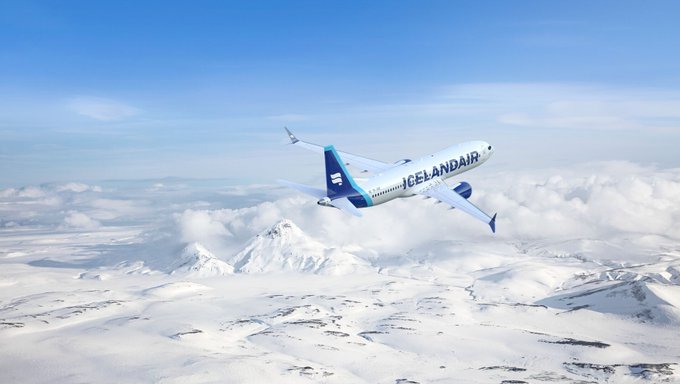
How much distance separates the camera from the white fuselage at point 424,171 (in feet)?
393

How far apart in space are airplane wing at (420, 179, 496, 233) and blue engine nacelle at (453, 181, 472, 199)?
1613mm

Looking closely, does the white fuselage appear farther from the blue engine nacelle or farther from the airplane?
the blue engine nacelle

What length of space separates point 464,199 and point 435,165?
15315mm

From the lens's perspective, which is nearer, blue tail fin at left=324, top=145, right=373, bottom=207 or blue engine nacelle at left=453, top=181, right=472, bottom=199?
blue tail fin at left=324, top=145, right=373, bottom=207

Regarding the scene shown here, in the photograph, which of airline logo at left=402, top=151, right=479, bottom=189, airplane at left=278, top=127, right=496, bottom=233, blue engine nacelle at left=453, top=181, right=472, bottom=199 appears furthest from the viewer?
blue engine nacelle at left=453, top=181, right=472, bottom=199

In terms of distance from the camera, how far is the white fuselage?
119938 millimetres

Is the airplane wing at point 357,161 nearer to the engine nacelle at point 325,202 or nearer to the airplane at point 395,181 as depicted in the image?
the airplane at point 395,181

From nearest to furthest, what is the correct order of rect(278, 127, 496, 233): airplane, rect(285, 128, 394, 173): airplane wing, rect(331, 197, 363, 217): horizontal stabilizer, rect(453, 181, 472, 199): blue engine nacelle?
rect(331, 197, 363, 217): horizontal stabilizer, rect(278, 127, 496, 233): airplane, rect(453, 181, 472, 199): blue engine nacelle, rect(285, 128, 394, 173): airplane wing

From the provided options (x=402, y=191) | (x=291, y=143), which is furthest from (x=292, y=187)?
(x=291, y=143)

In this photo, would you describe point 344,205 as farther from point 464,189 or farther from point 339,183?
point 464,189

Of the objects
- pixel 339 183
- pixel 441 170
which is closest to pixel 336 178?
pixel 339 183

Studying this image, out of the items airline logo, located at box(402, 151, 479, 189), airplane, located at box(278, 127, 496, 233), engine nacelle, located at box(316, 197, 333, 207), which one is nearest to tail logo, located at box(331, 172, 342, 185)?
airplane, located at box(278, 127, 496, 233)

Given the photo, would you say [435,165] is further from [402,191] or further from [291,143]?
[291,143]

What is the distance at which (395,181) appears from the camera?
402ft
